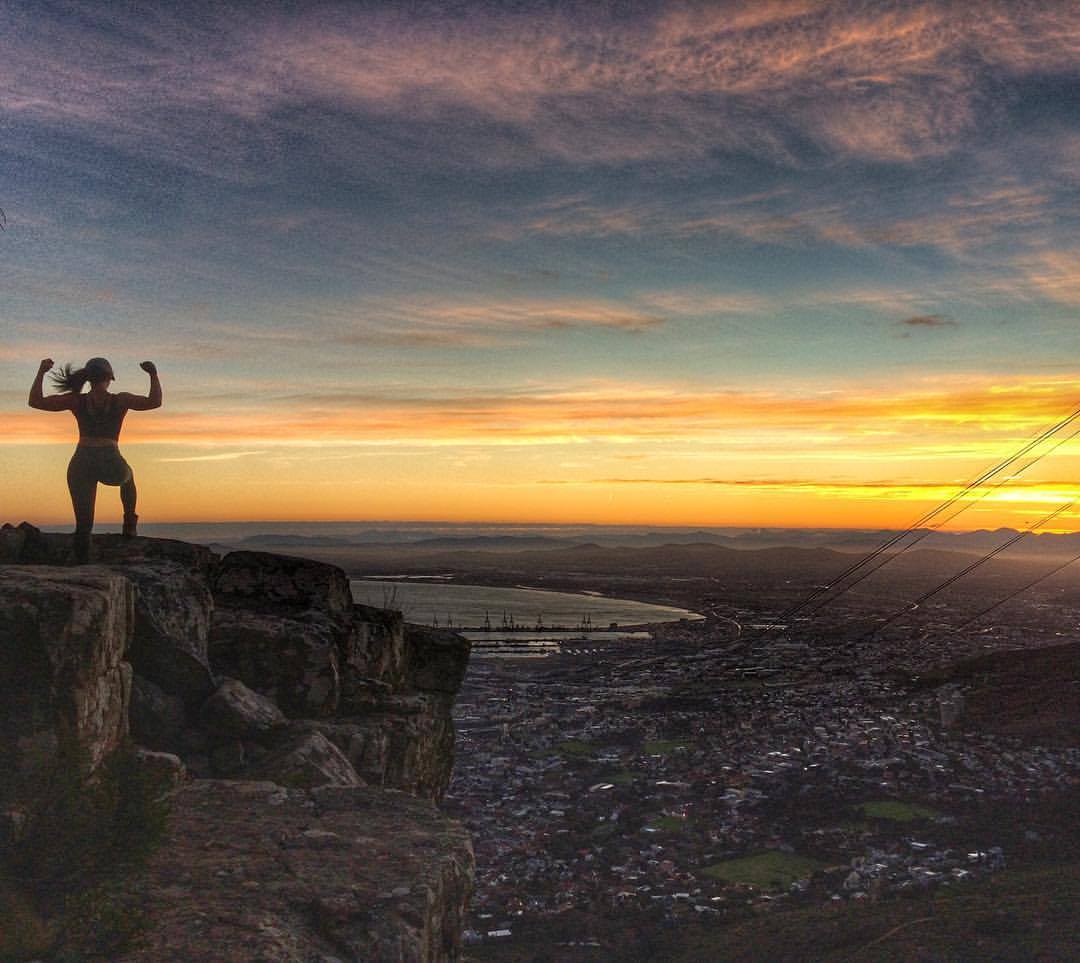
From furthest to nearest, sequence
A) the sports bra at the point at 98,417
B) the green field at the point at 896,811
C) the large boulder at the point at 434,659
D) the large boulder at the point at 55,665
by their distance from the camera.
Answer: the green field at the point at 896,811 → the large boulder at the point at 434,659 → the sports bra at the point at 98,417 → the large boulder at the point at 55,665

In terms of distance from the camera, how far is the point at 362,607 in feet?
63.2

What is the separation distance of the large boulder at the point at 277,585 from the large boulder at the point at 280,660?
104 centimetres

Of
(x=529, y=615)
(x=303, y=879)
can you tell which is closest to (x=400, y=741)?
(x=303, y=879)

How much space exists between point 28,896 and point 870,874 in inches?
1045

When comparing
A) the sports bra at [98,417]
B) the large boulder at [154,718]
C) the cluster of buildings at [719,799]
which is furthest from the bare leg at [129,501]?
the cluster of buildings at [719,799]

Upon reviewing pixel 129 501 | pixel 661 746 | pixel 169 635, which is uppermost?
pixel 129 501

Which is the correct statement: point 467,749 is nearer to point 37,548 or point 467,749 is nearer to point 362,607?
point 362,607

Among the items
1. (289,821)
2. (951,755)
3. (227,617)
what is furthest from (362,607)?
(951,755)

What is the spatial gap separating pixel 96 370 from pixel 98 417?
74 cm

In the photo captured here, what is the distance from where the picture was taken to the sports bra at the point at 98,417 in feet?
44.4

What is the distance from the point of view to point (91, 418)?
1360 centimetres

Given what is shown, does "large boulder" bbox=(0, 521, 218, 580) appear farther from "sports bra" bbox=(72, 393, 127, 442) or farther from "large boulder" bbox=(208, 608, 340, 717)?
"sports bra" bbox=(72, 393, 127, 442)

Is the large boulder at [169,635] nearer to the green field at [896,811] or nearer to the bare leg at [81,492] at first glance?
the bare leg at [81,492]

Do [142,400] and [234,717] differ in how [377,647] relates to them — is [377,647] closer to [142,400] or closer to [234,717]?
[234,717]
